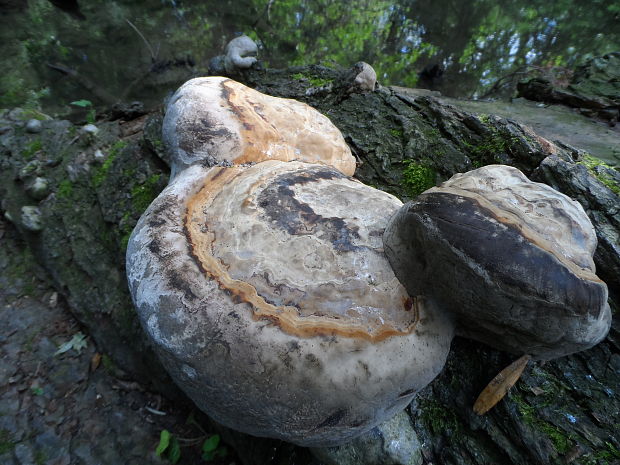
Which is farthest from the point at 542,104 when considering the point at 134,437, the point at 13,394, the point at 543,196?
the point at 13,394

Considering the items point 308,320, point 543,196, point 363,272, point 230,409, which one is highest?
point 543,196

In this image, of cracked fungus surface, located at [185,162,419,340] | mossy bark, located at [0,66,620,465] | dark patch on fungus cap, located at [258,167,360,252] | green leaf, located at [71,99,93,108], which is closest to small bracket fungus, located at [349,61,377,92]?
mossy bark, located at [0,66,620,465]

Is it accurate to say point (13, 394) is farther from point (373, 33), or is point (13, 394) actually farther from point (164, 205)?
point (373, 33)

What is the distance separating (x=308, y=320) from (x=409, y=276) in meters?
0.53

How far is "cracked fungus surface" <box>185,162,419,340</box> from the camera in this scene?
1.70 metres

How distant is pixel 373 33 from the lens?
39.6 feet

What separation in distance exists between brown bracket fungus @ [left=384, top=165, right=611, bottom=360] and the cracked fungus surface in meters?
0.16

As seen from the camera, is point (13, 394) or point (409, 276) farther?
point (13, 394)

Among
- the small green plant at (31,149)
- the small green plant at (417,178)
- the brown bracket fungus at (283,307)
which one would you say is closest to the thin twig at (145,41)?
the small green plant at (31,149)

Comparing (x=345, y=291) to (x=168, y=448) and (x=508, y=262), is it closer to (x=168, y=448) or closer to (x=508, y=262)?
(x=508, y=262)

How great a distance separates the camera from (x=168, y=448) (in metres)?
3.32

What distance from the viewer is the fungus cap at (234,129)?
7.75ft

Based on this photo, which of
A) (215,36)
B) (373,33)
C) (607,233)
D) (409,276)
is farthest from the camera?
→ (373,33)

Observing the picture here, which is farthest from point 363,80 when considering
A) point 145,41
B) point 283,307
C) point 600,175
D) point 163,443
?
point 145,41
